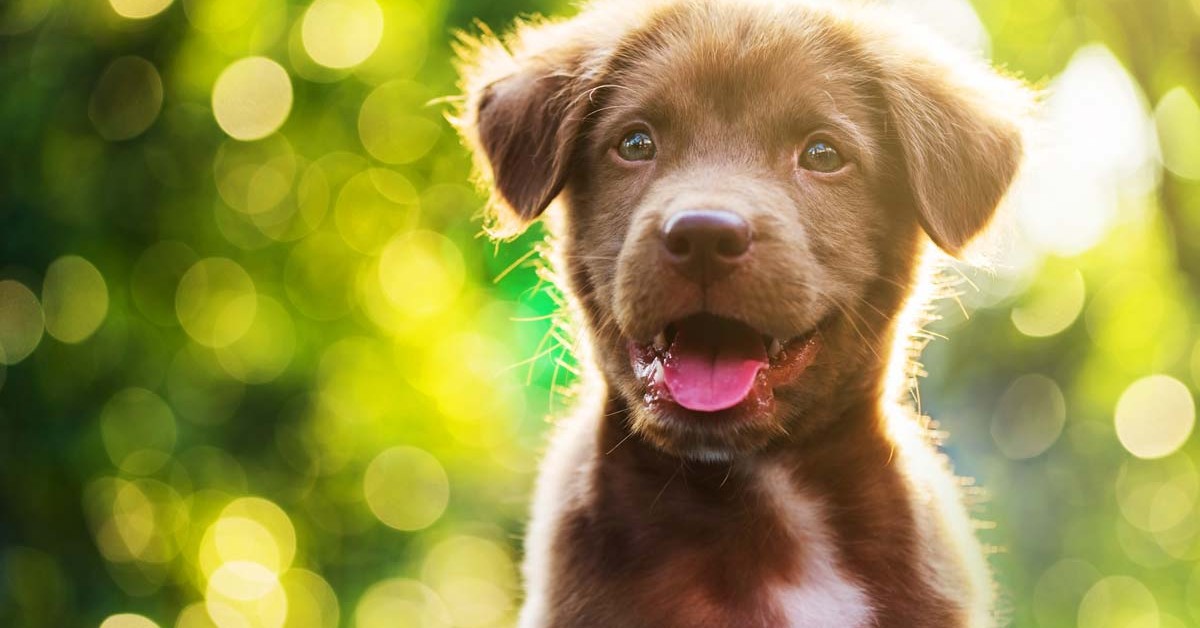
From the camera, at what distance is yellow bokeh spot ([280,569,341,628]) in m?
10.3

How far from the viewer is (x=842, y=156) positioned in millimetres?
3832

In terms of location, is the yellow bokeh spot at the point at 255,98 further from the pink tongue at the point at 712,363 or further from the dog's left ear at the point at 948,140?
the pink tongue at the point at 712,363

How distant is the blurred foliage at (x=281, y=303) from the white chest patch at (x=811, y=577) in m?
4.16

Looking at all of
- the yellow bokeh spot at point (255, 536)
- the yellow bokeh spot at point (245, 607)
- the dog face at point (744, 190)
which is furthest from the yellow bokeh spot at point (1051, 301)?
the dog face at point (744, 190)

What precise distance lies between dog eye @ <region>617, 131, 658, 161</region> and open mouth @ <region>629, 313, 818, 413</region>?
61 cm

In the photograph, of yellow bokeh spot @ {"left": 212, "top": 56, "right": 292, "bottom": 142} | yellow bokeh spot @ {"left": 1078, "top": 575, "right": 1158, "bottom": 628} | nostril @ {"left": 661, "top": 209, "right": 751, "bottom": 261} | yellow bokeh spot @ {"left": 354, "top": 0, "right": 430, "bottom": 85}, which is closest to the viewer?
nostril @ {"left": 661, "top": 209, "right": 751, "bottom": 261}

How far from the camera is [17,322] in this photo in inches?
349

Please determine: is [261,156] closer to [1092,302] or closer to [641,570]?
[641,570]

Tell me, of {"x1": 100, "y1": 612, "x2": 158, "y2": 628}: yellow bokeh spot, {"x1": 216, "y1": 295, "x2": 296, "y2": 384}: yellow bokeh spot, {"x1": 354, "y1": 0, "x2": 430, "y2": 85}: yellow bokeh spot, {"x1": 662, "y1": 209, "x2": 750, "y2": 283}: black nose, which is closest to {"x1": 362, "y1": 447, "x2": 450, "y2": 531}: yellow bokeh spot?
{"x1": 216, "y1": 295, "x2": 296, "y2": 384}: yellow bokeh spot

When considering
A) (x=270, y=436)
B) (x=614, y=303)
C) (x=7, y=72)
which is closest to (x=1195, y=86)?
(x=614, y=303)

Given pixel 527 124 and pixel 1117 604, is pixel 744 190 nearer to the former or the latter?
pixel 527 124

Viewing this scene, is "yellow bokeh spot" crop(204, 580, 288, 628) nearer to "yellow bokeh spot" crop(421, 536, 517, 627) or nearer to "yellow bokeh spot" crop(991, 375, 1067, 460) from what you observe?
"yellow bokeh spot" crop(421, 536, 517, 627)

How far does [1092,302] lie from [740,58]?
1052 cm

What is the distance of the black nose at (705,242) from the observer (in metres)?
3.34
